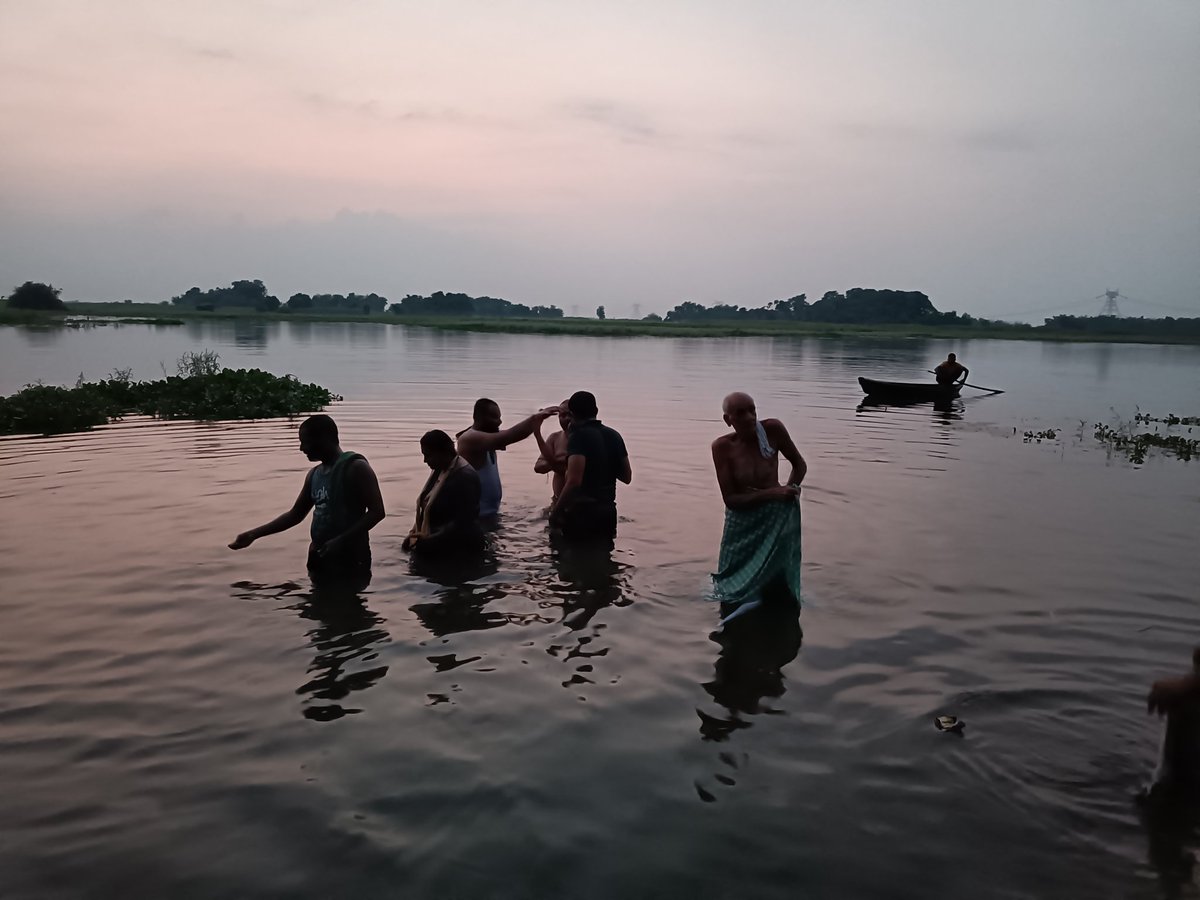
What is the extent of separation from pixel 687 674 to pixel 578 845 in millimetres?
2194

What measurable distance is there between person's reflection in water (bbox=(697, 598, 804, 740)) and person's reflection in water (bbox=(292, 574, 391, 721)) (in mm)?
2384

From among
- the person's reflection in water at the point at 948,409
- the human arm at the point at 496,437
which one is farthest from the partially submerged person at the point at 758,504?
the person's reflection in water at the point at 948,409

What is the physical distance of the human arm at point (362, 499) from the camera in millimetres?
7406

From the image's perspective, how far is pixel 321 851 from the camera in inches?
157

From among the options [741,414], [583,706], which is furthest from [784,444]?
[583,706]

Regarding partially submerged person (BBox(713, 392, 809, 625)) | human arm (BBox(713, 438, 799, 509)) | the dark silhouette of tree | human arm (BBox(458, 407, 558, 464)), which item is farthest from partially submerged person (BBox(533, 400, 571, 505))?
the dark silhouette of tree

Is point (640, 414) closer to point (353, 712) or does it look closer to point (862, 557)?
point (862, 557)

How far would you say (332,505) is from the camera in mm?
7535

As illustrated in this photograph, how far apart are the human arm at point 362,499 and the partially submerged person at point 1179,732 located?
5707 mm

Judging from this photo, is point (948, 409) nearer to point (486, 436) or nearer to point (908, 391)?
point (908, 391)

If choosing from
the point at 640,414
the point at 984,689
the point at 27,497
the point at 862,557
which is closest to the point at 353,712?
the point at 984,689

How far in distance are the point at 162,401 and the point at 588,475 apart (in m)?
14.4

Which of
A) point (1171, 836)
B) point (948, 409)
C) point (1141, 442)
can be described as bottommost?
point (1171, 836)

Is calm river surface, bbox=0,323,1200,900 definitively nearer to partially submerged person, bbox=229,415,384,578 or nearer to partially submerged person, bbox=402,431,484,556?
partially submerged person, bbox=402,431,484,556
